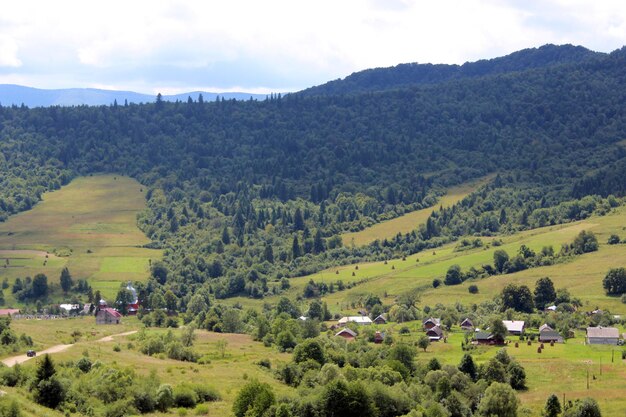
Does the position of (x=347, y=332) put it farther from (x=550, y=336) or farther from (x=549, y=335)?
(x=550, y=336)

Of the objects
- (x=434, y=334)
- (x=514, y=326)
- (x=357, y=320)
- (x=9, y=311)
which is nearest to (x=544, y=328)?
(x=514, y=326)

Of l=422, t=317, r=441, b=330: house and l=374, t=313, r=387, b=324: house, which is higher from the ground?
l=422, t=317, r=441, b=330: house

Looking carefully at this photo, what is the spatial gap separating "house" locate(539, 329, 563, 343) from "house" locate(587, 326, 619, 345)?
366 centimetres

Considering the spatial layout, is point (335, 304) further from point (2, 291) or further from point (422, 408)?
point (422, 408)

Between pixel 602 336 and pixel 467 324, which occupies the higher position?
pixel 602 336

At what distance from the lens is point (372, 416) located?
72000 mm

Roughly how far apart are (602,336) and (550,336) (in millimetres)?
6353

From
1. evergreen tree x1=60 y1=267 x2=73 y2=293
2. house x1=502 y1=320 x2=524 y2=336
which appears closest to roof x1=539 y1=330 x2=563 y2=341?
house x1=502 y1=320 x2=524 y2=336

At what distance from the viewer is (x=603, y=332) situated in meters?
108

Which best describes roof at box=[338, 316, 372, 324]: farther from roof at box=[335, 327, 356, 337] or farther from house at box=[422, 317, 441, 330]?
roof at box=[335, 327, 356, 337]

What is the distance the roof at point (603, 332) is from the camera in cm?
10681

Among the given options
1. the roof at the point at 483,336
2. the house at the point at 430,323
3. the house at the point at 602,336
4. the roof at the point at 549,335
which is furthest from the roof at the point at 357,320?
the house at the point at 602,336

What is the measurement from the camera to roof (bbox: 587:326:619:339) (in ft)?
350

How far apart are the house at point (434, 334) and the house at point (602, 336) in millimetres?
18340
